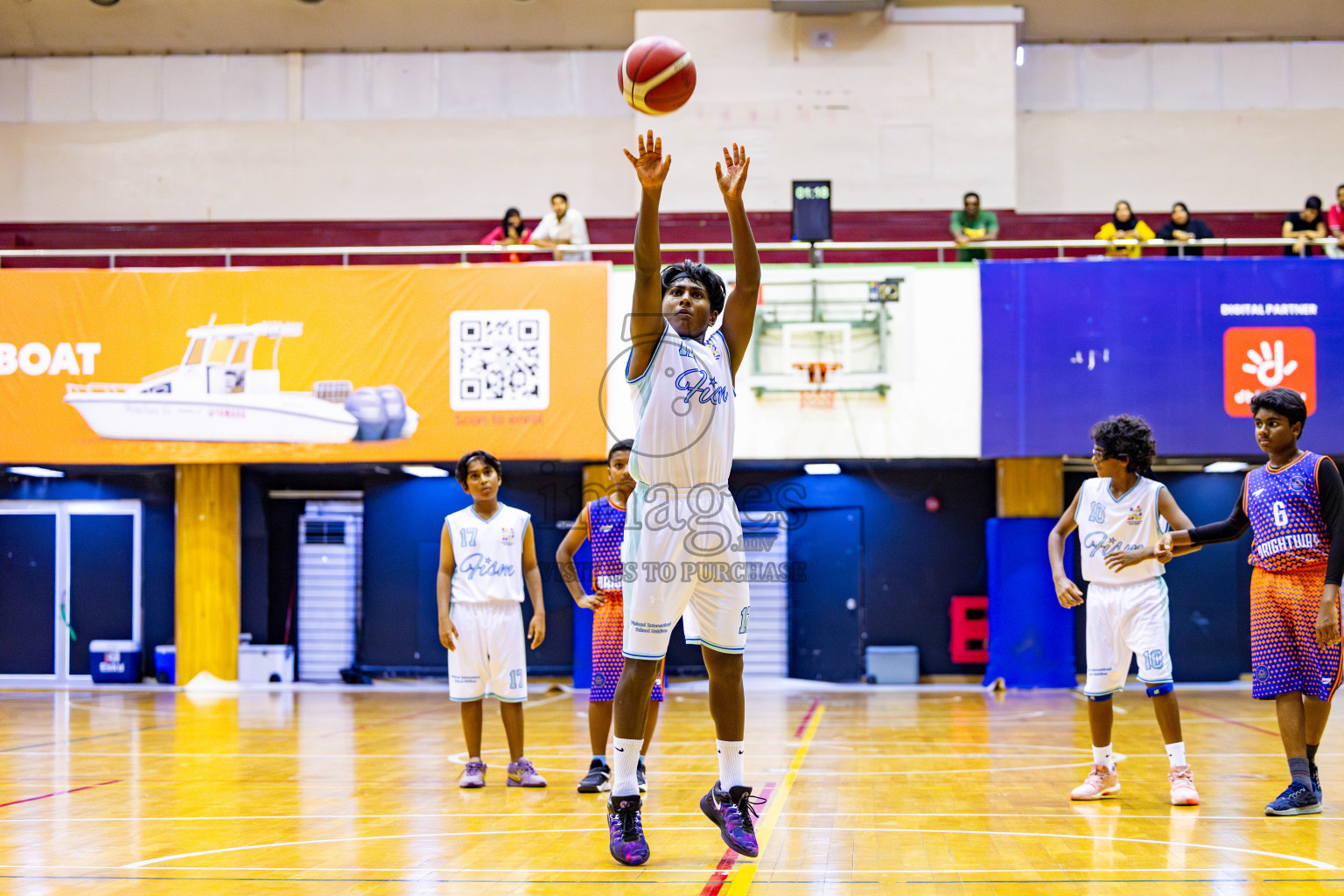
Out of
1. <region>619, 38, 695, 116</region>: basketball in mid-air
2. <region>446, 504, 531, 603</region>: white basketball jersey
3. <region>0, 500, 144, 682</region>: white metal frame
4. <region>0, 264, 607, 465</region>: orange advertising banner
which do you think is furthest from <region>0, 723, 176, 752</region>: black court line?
<region>619, 38, 695, 116</region>: basketball in mid-air

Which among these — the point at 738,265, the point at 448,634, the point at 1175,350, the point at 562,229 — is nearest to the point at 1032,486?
the point at 1175,350

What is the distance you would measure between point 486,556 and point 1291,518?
3893 mm

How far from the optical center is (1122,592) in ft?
18.2

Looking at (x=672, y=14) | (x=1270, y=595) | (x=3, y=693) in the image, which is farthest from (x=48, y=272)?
(x=1270, y=595)

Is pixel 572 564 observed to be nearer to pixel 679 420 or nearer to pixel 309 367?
pixel 679 420

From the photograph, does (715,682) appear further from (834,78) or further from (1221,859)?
(834,78)

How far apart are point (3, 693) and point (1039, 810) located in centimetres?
1242

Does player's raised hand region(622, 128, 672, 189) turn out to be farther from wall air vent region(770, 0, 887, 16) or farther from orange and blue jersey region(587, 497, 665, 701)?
wall air vent region(770, 0, 887, 16)

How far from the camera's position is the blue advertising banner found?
1203 cm

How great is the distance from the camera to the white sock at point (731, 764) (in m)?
3.92

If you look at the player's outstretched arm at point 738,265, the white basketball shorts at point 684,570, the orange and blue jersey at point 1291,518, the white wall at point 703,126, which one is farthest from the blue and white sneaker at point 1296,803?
the white wall at point 703,126

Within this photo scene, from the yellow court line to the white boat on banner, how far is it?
6.03 m

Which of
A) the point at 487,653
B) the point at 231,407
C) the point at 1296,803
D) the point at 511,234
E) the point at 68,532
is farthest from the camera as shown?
Answer: the point at 68,532

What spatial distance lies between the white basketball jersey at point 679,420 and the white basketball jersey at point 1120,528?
8.21ft
